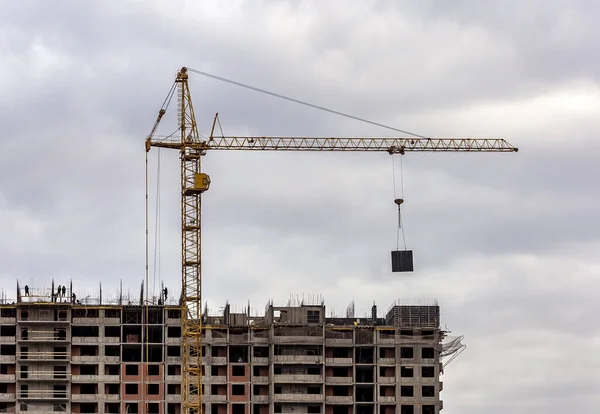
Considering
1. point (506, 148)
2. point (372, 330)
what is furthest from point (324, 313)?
point (506, 148)

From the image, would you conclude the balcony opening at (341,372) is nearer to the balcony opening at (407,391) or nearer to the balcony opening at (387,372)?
the balcony opening at (387,372)

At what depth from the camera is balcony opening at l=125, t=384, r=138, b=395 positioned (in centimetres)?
18038

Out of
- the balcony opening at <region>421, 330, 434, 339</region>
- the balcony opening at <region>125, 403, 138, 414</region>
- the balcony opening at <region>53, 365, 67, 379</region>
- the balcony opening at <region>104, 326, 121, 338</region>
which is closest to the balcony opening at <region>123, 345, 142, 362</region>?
the balcony opening at <region>104, 326, 121, 338</region>

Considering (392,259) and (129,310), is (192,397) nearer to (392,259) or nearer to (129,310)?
(129,310)

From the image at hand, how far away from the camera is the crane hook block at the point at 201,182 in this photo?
17588 cm

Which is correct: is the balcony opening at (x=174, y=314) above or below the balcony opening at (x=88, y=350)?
above

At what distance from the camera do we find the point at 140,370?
593ft

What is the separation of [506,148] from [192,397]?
170ft

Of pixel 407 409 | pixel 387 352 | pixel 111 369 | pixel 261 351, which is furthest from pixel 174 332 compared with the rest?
pixel 407 409

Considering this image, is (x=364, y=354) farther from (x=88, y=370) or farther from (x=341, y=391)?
(x=88, y=370)

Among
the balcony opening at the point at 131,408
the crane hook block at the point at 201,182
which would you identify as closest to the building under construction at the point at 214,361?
the balcony opening at the point at 131,408

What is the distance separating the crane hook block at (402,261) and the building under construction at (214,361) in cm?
799

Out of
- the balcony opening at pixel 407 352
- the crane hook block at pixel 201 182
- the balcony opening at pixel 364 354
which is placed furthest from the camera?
the balcony opening at pixel 364 354

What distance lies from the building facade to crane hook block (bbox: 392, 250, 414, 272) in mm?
7974
